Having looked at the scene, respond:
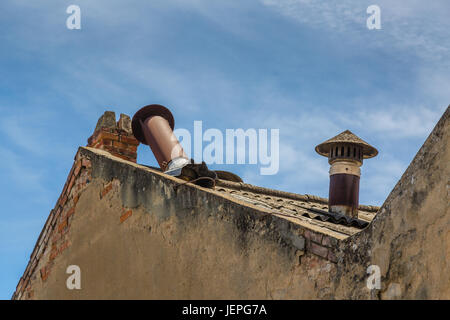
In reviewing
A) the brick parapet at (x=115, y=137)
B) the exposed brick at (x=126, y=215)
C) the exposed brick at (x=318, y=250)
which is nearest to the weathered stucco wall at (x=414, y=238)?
the exposed brick at (x=318, y=250)

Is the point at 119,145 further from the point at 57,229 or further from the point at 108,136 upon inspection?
the point at 57,229

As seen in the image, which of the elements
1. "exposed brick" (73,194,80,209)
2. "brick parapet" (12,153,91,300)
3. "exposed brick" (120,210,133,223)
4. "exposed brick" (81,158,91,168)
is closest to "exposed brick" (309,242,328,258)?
"exposed brick" (120,210,133,223)

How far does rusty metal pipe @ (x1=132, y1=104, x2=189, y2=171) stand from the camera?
762 cm

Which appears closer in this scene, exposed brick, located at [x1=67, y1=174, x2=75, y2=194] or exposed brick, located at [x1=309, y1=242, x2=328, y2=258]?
exposed brick, located at [x1=309, y1=242, x2=328, y2=258]

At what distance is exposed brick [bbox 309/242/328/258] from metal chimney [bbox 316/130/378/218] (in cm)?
407

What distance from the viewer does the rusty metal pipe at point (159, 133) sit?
7625mm

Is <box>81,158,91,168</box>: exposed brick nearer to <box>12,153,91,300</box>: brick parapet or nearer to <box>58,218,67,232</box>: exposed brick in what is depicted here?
<box>12,153,91,300</box>: brick parapet

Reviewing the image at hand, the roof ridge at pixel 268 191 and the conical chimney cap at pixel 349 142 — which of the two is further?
the conical chimney cap at pixel 349 142

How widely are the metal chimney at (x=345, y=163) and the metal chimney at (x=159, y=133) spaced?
2.25 meters

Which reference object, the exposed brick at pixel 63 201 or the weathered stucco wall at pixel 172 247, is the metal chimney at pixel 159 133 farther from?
the exposed brick at pixel 63 201

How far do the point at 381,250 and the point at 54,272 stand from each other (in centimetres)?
517

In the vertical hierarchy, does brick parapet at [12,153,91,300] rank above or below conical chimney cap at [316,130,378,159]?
below
